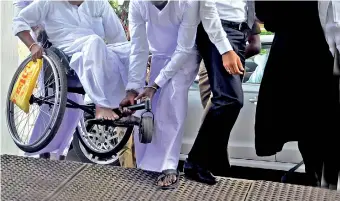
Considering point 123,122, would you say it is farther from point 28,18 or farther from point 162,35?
point 28,18

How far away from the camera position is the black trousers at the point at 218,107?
2.79m

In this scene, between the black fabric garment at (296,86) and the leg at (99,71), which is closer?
the black fabric garment at (296,86)

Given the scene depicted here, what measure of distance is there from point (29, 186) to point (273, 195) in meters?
1.40

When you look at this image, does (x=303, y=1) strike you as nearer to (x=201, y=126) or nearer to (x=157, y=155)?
(x=201, y=126)

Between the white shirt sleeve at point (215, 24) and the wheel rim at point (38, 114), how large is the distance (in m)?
0.91

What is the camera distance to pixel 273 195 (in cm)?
280

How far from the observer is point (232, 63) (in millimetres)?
2768

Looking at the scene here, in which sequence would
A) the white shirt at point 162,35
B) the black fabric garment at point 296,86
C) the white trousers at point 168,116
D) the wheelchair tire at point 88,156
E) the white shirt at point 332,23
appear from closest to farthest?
the white shirt at point 332,23, the black fabric garment at point 296,86, the white shirt at point 162,35, the white trousers at point 168,116, the wheelchair tire at point 88,156

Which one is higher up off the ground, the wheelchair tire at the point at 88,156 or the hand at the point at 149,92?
the hand at the point at 149,92

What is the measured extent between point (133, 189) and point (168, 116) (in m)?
0.46

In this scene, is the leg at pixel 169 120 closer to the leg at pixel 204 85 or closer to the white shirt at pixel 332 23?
the leg at pixel 204 85

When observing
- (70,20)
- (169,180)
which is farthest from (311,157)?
(70,20)

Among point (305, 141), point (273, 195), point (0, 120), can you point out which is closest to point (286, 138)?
point (305, 141)

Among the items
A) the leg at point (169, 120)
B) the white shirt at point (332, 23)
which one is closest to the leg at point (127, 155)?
the leg at point (169, 120)
